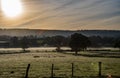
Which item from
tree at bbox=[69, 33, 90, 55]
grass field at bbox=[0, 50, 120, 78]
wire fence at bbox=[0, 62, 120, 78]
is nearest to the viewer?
wire fence at bbox=[0, 62, 120, 78]

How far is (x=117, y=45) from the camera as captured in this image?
183875mm

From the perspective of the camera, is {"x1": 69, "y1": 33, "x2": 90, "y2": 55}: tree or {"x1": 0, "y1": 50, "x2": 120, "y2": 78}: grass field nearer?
{"x1": 0, "y1": 50, "x2": 120, "y2": 78}: grass field

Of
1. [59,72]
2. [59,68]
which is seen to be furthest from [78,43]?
[59,72]

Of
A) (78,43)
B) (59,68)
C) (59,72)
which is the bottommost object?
(59,68)

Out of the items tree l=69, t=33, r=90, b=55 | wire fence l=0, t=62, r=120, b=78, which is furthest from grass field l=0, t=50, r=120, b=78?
tree l=69, t=33, r=90, b=55

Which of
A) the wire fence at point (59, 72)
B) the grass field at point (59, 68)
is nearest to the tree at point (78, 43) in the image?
the grass field at point (59, 68)

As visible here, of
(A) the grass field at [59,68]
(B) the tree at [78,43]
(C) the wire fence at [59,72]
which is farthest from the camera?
(B) the tree at [78,43]

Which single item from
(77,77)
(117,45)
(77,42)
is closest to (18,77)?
(77,77)

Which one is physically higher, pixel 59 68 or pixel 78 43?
pixel 78 43

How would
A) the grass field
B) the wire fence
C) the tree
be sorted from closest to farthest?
the wire fence, the grass field, the tree

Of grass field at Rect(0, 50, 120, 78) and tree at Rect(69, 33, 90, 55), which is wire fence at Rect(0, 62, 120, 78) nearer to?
grass field at Rect(0, 50, 120, 78)

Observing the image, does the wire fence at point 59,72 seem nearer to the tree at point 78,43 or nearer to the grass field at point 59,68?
the grass field at point 59,68

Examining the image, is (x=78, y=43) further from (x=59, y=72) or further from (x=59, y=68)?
(x=59, y=72)

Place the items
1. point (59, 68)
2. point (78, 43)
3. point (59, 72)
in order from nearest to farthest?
point (59, 72), point (59, 68), point (78, 43)
